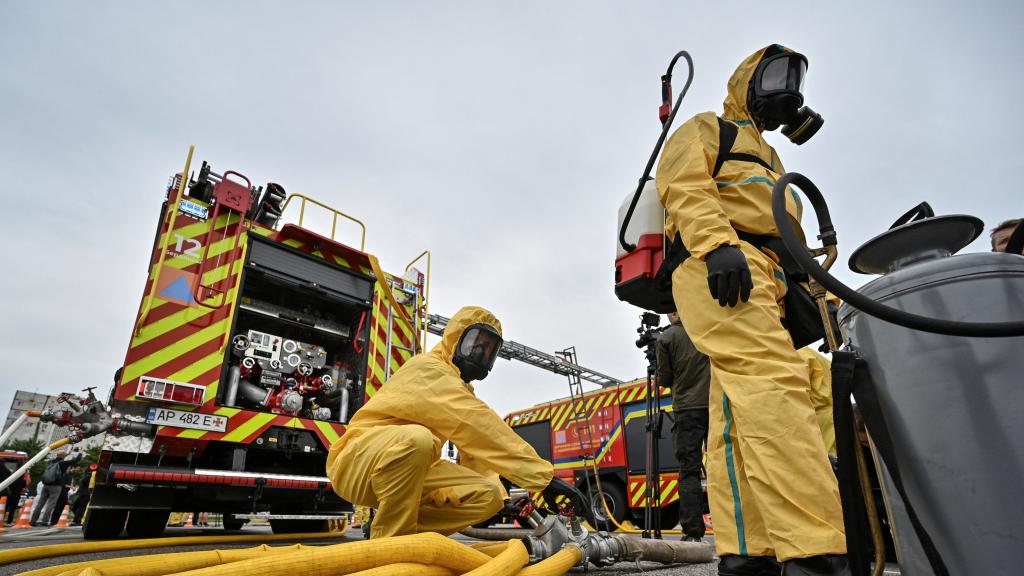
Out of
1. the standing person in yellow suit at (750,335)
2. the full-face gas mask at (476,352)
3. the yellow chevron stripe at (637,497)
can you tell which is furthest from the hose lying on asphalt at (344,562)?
the yellow chevron stripe at (637,497)

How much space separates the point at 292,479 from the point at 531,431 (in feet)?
20.3

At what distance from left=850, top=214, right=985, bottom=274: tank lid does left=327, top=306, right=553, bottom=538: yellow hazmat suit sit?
4.80ft

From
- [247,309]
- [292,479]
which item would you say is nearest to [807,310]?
[292,479]

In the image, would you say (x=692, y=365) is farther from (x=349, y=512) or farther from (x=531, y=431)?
(x=531, y=431)

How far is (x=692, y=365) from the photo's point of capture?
12.2 ft

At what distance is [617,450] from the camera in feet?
23.4

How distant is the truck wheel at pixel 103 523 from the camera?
10.9 feet

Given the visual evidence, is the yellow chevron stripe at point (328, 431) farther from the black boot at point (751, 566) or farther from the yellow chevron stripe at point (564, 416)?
the yellow chevron stripe at point (564, 416)

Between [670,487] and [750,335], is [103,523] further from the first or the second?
[670,487]

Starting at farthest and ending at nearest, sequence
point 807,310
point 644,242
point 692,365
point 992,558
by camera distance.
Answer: point 692,365, point 644,242, point 807,310, point 992,558

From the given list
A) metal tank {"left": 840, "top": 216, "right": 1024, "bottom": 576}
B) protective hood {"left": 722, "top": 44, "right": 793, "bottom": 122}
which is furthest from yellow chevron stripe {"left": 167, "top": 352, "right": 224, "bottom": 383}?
metal tank {"left": 840, "top": 216, "right": 1024, "bottom": 576}

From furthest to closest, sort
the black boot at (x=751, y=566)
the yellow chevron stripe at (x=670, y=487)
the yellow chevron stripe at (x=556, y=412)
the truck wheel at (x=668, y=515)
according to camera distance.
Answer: the yellow chevron stripe at (x=556, y=412) → the truck wheel at (x=668, y=515) → the yellow chevron stripe at (x=670, y=487) → the black boot at (x=751, y=566)

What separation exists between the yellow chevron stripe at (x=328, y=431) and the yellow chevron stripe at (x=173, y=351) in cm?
99

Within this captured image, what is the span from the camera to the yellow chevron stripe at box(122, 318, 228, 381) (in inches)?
130
